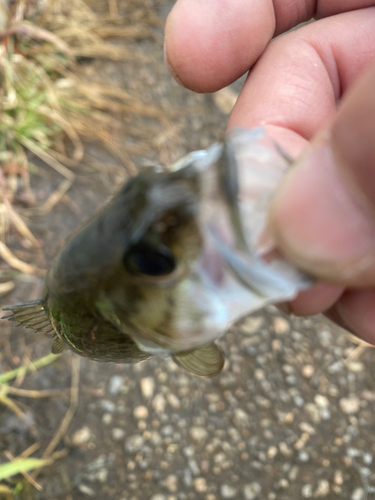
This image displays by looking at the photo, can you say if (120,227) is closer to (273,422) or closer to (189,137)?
(273,422)

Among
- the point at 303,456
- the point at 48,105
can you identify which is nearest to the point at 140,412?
the point at 303,456

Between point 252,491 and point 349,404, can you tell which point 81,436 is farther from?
point 349,404

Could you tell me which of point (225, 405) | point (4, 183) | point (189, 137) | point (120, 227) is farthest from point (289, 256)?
point (189, 137)

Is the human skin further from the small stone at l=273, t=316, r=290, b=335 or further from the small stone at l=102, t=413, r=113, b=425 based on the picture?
the small stone at l=102, t=413, r=113, b=425

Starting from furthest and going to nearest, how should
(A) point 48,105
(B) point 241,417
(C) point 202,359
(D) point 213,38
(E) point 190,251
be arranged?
(A) point 48,105, (B) point 241,417, (D) point 213,38, (C) point 202,359, (E) point 190,251

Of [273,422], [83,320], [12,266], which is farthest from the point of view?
[12,266]

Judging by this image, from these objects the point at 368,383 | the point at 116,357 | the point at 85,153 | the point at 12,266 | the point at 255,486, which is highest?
the point at 116,357

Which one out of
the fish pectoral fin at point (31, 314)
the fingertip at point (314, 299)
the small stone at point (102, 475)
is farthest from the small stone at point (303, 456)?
the fish pectoral fin at point (31, 314)

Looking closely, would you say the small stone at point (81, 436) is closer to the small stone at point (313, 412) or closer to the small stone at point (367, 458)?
the small stone at point (313, 412)
